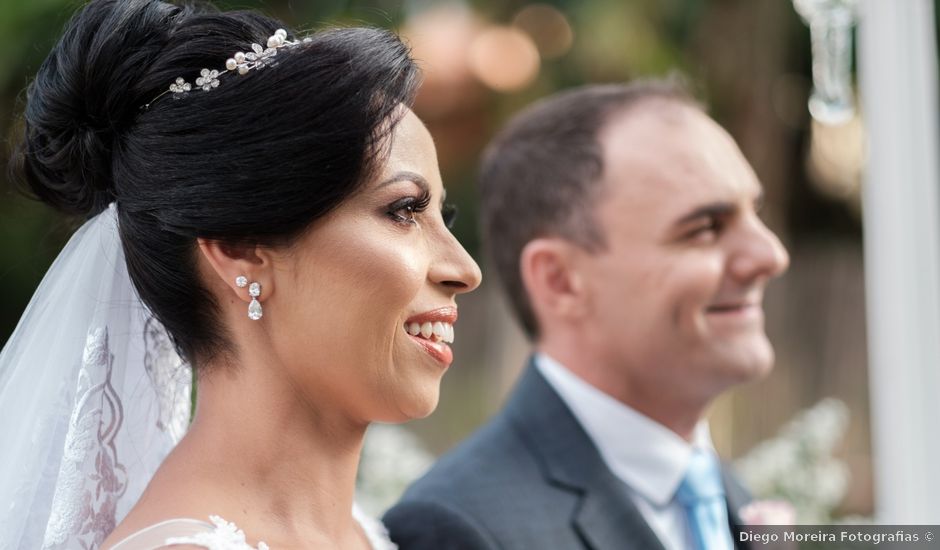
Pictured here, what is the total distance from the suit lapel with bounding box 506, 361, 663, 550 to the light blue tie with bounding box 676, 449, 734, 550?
0.19 meters

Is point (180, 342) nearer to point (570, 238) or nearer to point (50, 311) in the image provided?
point (50, 311)

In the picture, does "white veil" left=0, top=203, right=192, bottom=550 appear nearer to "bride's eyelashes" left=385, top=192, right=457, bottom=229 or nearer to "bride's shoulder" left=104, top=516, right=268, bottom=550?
"bride's shoulder" left=104, top=516, right=268, bottom=550

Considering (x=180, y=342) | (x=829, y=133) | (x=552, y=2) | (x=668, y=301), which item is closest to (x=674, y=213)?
(x=668, y=301)

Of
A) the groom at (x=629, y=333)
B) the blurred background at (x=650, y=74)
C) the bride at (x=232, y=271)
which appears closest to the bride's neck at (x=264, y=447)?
the bride at (x=232, y=271)

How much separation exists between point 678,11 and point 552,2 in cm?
75

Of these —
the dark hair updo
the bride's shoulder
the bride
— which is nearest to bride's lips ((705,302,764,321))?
the bride

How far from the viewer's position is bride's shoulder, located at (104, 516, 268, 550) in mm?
1728

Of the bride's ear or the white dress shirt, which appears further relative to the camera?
the white dress shirt

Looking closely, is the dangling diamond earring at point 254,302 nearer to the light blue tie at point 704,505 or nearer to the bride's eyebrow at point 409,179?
the bride's eyebrow at point 409,179

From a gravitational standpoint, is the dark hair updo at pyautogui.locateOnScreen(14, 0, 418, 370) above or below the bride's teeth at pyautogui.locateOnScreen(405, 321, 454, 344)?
above

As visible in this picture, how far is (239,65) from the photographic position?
1.87 metres

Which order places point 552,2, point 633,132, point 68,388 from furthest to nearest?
A: point 552,2 → point 633,132 → point 68,388

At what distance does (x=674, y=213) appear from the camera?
2.99 metres

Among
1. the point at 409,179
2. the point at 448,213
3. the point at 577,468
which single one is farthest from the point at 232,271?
the point at 577,468
